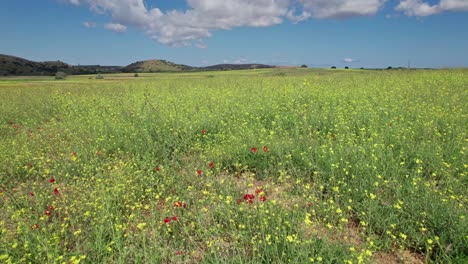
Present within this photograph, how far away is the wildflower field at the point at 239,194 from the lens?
2.93 metres

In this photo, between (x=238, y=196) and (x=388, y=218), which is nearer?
(x=388, y=218)

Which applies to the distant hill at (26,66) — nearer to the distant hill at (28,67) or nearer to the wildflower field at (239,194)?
the distant hill at (28,67)

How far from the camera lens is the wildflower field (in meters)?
2.93

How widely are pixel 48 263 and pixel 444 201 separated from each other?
437 cm

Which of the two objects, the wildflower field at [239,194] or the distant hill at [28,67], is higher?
the distant hill at [28,67]

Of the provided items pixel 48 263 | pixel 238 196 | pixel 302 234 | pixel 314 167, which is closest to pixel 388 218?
pixel 302 234

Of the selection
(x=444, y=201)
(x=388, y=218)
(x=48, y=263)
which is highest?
(x=444, y=201)

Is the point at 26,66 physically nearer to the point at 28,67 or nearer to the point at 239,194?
the point at 28,67

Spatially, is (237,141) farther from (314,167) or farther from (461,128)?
(461,128)

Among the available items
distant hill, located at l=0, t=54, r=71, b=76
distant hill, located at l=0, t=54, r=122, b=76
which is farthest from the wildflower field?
distant hill, located at l=0, t=54, r=71, b=76

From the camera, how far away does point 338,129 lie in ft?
19.7

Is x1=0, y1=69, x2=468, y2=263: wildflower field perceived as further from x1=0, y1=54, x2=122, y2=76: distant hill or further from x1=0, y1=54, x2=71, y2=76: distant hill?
x1=0, y1=54, x2=71, y2=76: distant hill

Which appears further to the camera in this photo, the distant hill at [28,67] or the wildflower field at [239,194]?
the distant hill at [28,67]

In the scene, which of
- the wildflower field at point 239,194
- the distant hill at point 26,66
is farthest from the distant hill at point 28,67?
the wildflower field at point 239,194
